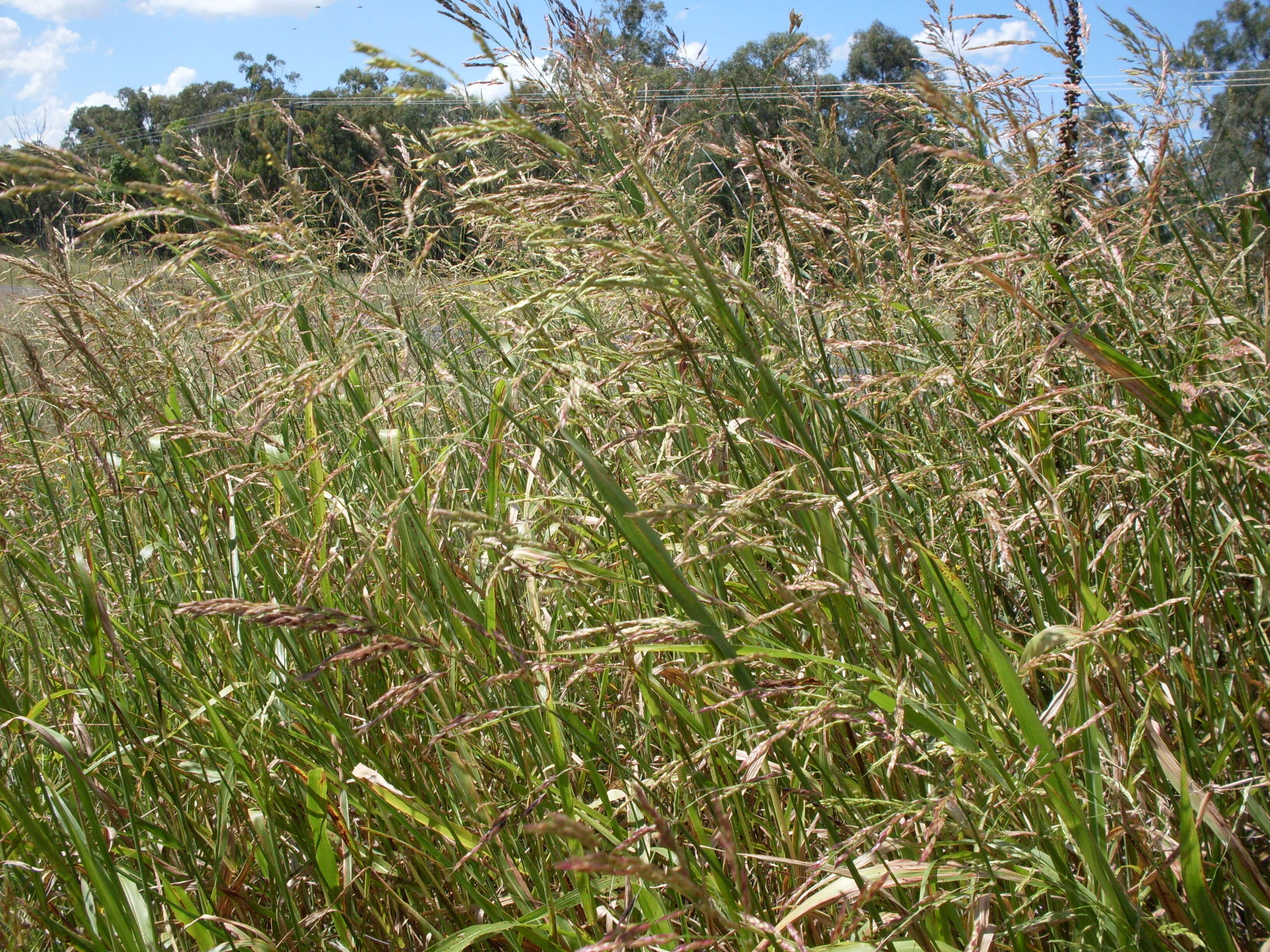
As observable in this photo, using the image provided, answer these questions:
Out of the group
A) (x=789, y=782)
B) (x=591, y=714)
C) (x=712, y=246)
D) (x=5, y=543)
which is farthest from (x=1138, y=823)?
(x=5, y=543)

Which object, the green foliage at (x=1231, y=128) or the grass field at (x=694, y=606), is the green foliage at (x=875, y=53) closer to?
the green foliage at (x=1231, y=128)

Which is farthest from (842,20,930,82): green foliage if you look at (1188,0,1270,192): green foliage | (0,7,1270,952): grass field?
(0,7,1270,952): grass field

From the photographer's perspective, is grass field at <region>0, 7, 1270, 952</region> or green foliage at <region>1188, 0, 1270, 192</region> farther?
green foliage at <region>1188, 0, 1270, 192</region>

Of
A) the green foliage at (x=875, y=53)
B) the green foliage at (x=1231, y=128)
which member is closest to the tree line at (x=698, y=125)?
the green foliage at (x=1231, y=128)

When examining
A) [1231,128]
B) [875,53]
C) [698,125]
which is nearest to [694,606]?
[698,125]

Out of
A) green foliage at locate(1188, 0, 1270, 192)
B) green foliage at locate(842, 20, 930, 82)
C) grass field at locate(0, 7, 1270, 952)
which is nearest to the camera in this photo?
grass field at locate(0, 7, 1270, 952)

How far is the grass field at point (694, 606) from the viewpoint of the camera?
3.41 feet

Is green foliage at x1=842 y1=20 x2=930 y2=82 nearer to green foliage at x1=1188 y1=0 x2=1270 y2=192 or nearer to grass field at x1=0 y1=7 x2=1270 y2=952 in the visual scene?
green foliage at x1=1188 y1=0 x2=1270 y2=192

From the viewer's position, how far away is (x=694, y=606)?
90 cm

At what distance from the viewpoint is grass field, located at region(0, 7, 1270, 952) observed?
1.04 metres

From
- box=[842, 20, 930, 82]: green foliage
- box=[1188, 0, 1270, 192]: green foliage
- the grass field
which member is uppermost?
box=[842, 20, 930, 82]: green foliage

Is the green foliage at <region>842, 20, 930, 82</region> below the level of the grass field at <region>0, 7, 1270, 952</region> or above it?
above

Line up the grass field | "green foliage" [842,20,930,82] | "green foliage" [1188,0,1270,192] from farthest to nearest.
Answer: "green foliage" [842,20,930,82]
"green foliage" [1188,0,1270,192]
the grass field

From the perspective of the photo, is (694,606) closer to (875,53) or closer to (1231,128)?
(1231,128)
